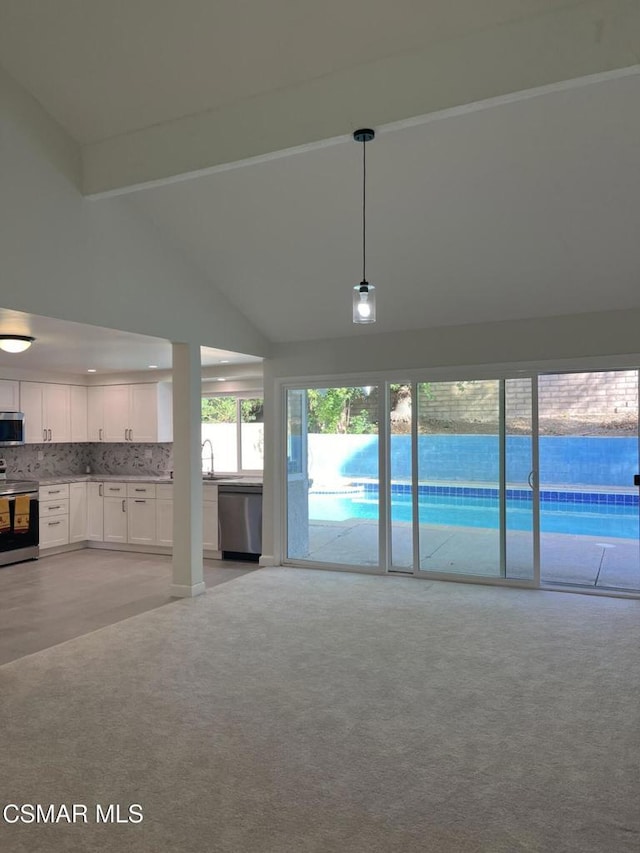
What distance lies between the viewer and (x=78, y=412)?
26.3ft

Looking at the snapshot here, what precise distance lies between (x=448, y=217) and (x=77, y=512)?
218 inches

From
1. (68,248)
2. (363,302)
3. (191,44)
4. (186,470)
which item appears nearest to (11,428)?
(186,470)

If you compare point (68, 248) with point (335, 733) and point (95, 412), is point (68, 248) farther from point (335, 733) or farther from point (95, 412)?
point (95, 412)

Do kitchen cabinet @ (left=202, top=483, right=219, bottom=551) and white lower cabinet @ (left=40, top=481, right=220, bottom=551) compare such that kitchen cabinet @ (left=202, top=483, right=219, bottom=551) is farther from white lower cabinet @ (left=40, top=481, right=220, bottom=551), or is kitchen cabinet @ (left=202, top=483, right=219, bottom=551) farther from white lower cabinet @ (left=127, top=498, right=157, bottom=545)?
white lower cabinet @ (left=127, top=498, right=157, bottom=545)

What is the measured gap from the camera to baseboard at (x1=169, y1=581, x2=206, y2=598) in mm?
5277

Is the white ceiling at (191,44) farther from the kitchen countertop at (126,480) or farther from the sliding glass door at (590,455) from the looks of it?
the sliding glass door at (590,455)

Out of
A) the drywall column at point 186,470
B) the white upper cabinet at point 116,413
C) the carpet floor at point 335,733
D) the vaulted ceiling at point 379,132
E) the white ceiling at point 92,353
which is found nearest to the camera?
the carpet floor at point 335,733

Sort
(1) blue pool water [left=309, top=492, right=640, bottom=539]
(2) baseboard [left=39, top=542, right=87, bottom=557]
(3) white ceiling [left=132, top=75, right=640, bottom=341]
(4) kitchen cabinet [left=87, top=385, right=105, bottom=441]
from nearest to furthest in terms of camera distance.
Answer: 1. (3) white ceiling [left=132, top=75, right=640, bottom=341]
2. (1) blue pool water [left=309, top=492, right=640, bottom=539]
3. (2) baseboard [left=39, top=542, right=87, bottom=557]
4. (4) kitchen cabinet [left=87, top=385, right=105, bottom=441]

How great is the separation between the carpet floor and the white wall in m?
2.24

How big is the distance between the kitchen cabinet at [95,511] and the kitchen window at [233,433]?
4.32ft

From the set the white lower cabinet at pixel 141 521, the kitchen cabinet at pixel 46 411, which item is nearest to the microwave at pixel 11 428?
the kitchen cabinet at pixel 46 411

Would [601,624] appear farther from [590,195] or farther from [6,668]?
[6,668]

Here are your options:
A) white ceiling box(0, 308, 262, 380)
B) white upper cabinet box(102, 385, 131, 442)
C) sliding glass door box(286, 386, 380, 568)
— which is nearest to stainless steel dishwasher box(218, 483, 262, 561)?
sliding glass door box(286, 386, 380, 568)

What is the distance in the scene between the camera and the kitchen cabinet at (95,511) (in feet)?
24.8
